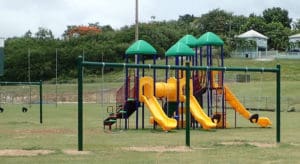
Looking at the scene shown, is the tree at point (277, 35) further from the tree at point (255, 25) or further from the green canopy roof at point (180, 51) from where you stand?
the green canopy roof at point (180, 51)

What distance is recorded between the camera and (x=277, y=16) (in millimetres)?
131250

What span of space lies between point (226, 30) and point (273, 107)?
3094 inches

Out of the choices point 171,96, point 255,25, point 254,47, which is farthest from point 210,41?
point 255,25

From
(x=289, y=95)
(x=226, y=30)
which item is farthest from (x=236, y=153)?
(x=226, y=30)

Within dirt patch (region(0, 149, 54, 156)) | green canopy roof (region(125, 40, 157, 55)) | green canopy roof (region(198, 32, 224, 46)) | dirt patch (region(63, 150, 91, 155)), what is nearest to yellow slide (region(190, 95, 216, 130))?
green canopy roof (region(125, 40, 157, 55))

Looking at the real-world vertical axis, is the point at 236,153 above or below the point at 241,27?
below

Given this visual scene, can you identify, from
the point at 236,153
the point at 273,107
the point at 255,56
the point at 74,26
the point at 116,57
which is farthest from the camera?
the point at 74,26

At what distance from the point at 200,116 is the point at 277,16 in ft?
363

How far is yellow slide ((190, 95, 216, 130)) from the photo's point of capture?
23.8 m

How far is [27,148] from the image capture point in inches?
595

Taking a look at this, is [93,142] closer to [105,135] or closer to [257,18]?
[105,135]

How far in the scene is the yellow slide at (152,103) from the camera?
75.4 feet

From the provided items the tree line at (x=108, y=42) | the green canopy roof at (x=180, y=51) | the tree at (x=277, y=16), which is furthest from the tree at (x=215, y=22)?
the green canopy roof at (x=180, y=51)

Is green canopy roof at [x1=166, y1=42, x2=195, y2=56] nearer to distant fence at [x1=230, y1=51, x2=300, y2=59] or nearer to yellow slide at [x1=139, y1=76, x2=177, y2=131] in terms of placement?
yellow slide at [x1=139, y1=76, x2=177, y2=131]
